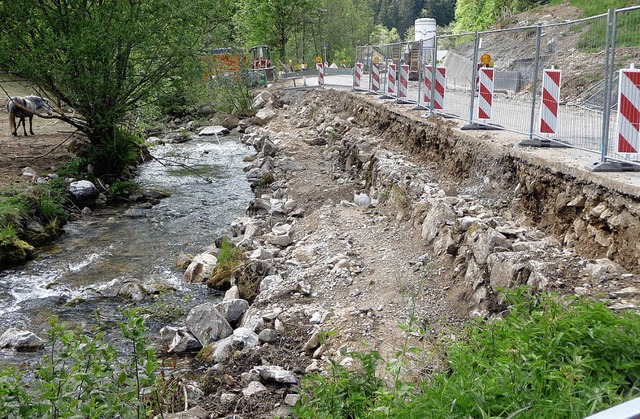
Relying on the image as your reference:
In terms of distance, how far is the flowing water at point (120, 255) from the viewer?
8320 mm

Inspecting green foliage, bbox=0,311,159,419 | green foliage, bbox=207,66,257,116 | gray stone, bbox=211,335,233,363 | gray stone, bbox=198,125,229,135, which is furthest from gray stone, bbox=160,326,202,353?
green foliage, bbox=207,66,257,116

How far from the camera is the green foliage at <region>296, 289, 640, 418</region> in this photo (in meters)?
3.23

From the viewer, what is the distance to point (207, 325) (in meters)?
7.09

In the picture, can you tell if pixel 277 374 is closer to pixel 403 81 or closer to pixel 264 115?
pixel 403 81

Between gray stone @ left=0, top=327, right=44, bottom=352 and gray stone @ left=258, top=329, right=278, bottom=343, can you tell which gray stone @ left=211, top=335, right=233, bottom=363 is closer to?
gray stone @ left=258, top=329, right=278, bottom=343

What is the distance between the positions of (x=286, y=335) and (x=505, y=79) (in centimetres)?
629

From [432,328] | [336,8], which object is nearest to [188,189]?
[432,328]

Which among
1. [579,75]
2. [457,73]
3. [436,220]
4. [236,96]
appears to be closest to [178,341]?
[436,220]

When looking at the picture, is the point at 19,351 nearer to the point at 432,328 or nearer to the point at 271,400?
the point at 271,400

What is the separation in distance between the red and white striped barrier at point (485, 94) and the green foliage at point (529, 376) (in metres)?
6.40

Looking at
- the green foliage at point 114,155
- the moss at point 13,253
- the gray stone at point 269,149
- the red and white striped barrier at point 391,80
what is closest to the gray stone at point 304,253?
the moss at point 13,253

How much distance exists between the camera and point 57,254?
34.8 feet

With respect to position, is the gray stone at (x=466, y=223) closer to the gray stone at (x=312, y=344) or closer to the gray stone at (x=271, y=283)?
the gray stone at (x=312, y=344)

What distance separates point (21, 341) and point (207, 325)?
2.21 m
